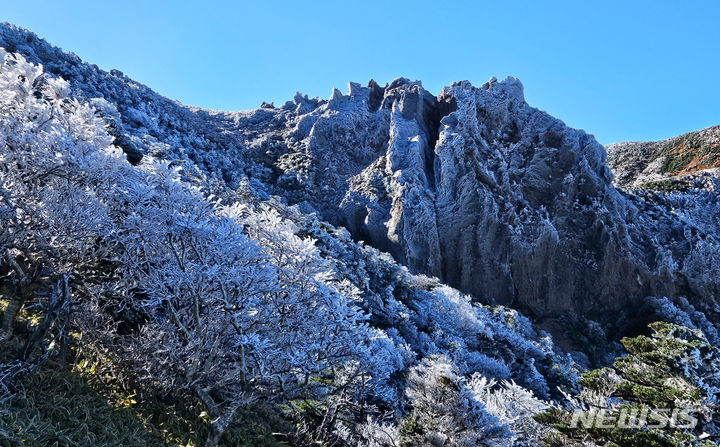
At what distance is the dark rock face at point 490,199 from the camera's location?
4797 cm

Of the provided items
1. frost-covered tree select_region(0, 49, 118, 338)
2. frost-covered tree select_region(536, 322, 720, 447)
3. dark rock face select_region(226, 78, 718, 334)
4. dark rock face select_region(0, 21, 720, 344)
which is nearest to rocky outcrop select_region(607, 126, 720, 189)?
dark rock face select_region(0, 21, 720, 344)

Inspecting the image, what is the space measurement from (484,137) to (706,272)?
31985mm

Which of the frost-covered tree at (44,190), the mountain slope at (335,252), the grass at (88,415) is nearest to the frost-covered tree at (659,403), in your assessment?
the mountain slope at (335,252)

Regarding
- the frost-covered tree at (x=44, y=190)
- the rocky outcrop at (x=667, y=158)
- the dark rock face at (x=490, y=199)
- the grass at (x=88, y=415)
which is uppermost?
the rocky outcrop at (x=667, y=158)

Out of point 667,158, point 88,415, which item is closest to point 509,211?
point 88,415

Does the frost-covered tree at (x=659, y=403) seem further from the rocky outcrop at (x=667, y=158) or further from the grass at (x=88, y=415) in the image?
the rocky outcrop at (x=667, y=158)

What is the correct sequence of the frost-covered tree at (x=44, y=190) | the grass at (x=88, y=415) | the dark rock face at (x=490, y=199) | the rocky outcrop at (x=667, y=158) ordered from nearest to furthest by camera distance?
the grass at (x=88, y=415)
the frost-covered tree at (x=44, y=190)
the dark rock face at (x=490, y=199)
the rocky outcrop at (x=667, y=158)

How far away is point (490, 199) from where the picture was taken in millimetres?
48781

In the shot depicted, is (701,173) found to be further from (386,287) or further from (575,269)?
(386,287)

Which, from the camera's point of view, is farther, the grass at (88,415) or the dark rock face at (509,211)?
the dark rock face at (509,211)

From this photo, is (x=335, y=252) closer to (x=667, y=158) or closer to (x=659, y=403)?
(x=659, y=403)

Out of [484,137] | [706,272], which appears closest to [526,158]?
[484,137]

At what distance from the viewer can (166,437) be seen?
277 inches

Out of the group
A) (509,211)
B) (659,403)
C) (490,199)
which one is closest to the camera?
(659,403)
